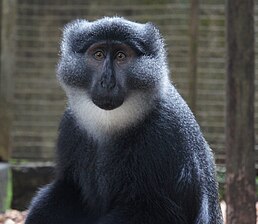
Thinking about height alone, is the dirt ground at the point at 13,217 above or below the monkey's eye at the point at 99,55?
below

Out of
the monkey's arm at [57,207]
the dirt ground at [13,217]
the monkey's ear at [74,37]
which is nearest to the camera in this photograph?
the monkey's ear at [74,37]

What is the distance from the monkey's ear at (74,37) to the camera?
15.2 feet

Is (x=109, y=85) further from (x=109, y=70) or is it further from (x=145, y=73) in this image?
(x=145, y=73)

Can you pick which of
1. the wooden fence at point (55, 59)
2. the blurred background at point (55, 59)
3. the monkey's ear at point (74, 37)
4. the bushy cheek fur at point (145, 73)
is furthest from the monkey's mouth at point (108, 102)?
the wooden fence at point (55, 59)

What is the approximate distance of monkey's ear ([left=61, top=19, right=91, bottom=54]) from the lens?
462cm

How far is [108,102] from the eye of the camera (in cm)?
434

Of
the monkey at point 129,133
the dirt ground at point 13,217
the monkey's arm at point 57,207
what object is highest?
the monkey at point 129,133

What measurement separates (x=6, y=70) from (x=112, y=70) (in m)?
2.97

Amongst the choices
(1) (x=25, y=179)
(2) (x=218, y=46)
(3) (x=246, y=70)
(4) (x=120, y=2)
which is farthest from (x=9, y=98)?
(3) (x=246, y=70)

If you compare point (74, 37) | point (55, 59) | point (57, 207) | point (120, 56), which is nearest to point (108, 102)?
point (120, 56)

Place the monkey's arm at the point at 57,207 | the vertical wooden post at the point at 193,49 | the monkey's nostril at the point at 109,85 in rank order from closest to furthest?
the monkey's nostril at the point at 109,85 < the monkey's arm at the point at 57,207 < the vertical wooden post at the point at 193,49

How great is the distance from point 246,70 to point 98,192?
1.33 metres

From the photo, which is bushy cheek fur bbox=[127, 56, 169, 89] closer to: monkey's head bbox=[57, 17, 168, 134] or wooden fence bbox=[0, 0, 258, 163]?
monkey's head bbox=[57, 17, 168, 134]

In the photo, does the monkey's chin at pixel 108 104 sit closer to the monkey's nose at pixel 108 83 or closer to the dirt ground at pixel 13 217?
the monkey's nose at pixel 108 83
